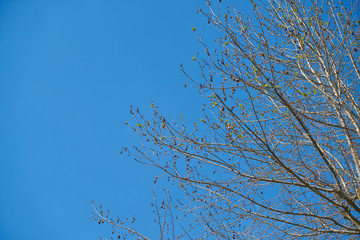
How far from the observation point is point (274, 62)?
4.88 m

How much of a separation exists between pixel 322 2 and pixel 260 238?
3.48 m

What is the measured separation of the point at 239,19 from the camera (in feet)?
15.1

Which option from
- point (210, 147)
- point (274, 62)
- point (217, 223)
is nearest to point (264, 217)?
point (217, 223)

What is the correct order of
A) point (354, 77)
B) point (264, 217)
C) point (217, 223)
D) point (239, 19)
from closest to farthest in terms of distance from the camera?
point (264, 217) → point (217, 223) → point (239, 19) → point (354, 77)

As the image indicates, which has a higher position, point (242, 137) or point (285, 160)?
point (242, 137)

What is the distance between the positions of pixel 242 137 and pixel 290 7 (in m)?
2.33

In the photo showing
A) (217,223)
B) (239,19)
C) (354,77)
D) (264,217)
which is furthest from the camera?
(354,77)

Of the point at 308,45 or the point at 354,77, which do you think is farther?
the point at 354,77

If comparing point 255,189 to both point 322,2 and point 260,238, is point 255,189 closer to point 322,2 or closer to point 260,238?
point 260,238

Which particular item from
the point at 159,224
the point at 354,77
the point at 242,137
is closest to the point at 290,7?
the point at 354,77

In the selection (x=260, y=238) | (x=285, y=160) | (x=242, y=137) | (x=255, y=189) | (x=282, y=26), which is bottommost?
(x=260, y=238)

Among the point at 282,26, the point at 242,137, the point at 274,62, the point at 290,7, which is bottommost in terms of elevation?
the point at 242,137

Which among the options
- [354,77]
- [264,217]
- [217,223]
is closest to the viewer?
[264,217]

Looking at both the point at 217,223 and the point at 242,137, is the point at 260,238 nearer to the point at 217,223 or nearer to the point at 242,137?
the point at 217,223
